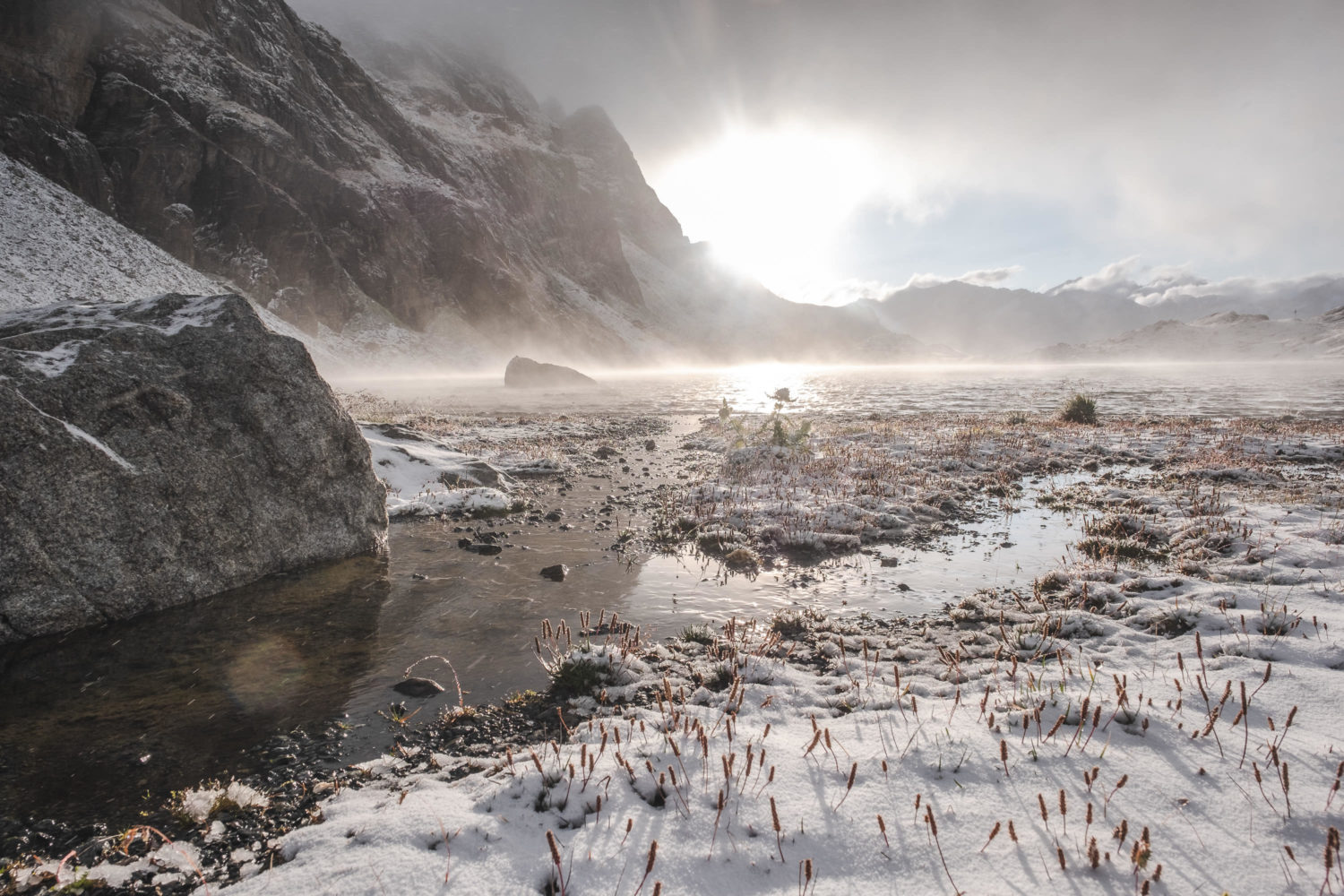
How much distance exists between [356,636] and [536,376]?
6052cm

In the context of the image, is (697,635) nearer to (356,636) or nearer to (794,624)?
(794,624)

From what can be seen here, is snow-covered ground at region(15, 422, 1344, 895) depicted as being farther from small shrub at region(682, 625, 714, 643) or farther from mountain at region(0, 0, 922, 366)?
mountain at region(0, 0, 922, 366)

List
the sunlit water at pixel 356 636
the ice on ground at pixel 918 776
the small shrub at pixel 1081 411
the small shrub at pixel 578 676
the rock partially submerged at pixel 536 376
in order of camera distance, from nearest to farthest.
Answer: the ice on ground at pixel 918 776 → the sunlit water at pixel 356 636 → the small shrub at pixel 578 676 → the small shrub at pixel 1081 411 → the rock partially submerged at pixel 536 376

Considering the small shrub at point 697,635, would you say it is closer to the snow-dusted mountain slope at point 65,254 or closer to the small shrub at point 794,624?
the small shrub at point 794,624

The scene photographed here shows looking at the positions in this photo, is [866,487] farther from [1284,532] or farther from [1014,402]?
[1014,402]

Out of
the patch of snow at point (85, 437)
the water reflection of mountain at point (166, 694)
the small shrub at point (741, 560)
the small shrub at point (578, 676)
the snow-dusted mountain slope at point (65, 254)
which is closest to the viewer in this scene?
the water reflection of mountain at point (166, 694)

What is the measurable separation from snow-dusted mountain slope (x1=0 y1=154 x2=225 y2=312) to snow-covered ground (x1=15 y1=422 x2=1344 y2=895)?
2398 inches

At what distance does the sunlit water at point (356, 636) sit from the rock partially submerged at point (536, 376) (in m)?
54.7

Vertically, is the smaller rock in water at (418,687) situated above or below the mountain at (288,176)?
below

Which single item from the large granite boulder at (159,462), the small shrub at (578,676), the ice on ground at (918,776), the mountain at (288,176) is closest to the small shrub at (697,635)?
the ice on ground at (918,776)

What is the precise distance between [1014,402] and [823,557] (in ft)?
113

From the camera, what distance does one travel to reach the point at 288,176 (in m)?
91.8

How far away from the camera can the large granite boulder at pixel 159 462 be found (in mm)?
5574

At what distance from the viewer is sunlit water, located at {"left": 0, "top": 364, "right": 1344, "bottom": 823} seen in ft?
13.7
